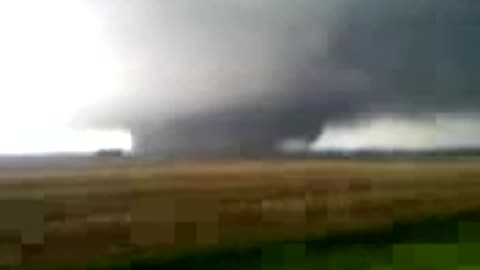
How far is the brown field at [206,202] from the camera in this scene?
58 cm

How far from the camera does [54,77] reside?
→ 2.10ft

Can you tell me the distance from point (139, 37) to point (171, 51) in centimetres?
3

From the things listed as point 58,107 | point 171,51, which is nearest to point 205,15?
point 171,51

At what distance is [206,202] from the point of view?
63 centimetres

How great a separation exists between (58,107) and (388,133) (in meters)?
0.29

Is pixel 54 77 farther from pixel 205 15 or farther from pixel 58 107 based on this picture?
pixel 205 15

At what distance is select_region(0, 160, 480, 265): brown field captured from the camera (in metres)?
0.58

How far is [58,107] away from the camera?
0.64m

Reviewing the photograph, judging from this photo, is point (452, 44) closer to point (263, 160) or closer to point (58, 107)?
point (263, 160)

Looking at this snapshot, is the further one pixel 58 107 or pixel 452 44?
pixel 452 44

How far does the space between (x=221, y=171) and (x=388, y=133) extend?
0.16m

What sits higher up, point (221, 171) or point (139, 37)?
point (139, 37)

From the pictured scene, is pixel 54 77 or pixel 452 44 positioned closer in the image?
pixel 54 77

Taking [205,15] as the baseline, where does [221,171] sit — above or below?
below
